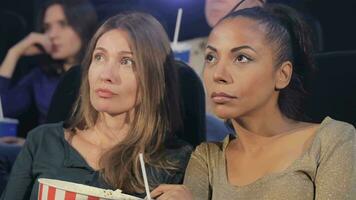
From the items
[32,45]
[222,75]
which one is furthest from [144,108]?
[32,45]

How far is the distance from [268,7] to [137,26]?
33 centimetres

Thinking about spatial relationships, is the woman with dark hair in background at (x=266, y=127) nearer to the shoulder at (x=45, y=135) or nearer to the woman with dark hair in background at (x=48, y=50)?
the shoulder at (x=45, y=135)

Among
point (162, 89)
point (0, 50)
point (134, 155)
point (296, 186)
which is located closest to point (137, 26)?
point (162, 89)

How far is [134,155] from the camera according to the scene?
1.46m

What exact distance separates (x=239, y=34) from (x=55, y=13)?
1614mm

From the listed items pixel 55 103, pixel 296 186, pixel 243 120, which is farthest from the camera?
pixel 55 103

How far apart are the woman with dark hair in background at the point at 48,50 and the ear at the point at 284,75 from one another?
1463 millimetres

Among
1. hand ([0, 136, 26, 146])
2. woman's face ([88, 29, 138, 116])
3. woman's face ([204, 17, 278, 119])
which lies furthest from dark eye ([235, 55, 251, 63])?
hand ([0, 136, 26, 146])

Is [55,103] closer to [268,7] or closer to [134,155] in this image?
[134,155]

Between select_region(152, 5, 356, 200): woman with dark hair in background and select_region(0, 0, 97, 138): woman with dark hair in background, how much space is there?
1.40 meters

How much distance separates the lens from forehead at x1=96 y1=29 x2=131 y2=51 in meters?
1.47

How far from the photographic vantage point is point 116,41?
148cm

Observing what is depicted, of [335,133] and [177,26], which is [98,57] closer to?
[335,133]

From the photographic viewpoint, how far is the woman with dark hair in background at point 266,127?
120 cm
